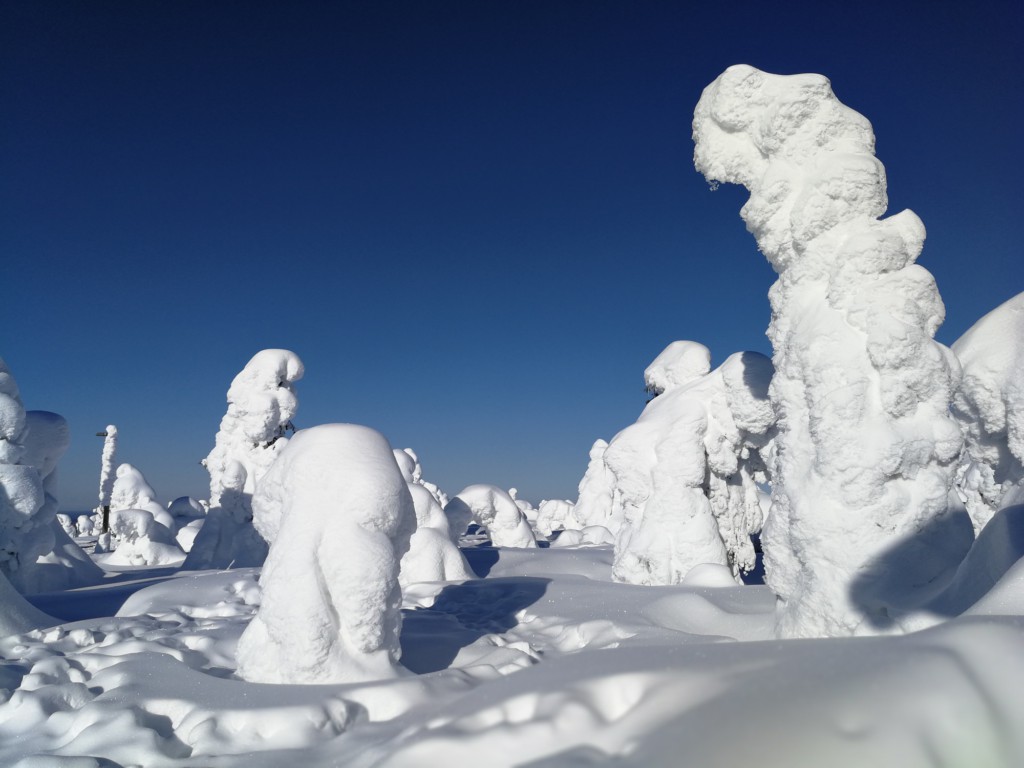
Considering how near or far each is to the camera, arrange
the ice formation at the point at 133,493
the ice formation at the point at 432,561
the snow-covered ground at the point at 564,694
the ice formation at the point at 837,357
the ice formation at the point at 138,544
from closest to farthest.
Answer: the snow-covered ground at the point at 564,694 → the ice formation at the point at 837,357 → the ice formation at the point at 432,561 → the ice formation at the point at 138,544 → the ice formation at the point at 133,493

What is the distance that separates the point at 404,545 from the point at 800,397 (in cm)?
371

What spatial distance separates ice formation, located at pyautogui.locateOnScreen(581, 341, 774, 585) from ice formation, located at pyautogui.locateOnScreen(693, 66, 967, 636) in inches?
115

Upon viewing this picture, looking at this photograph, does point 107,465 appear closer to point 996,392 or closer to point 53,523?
point 53,523

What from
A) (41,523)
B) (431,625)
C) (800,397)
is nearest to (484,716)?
(800,397)

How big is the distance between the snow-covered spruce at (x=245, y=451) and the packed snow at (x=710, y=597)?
4.82 m

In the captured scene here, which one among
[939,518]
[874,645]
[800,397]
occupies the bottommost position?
[874,645]

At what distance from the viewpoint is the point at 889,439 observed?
5484 millimetres

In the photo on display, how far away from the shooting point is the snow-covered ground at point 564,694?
2219 mm

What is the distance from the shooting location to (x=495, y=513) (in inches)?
679

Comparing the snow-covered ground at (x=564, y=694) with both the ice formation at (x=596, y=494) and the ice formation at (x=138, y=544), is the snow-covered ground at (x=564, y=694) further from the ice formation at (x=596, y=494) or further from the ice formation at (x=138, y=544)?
the ice formation at (x=596, y=494)

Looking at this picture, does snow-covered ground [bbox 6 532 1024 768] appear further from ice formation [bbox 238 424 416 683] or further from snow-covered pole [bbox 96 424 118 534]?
snow-covered pole [bbox 96 424 118 534]

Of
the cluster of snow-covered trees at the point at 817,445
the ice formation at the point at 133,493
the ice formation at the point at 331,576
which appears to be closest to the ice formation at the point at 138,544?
the ice formation at the point at 133,493

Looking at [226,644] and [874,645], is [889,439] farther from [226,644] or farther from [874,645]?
[226,644]

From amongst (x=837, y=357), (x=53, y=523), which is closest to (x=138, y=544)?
(x=53, y=523)
